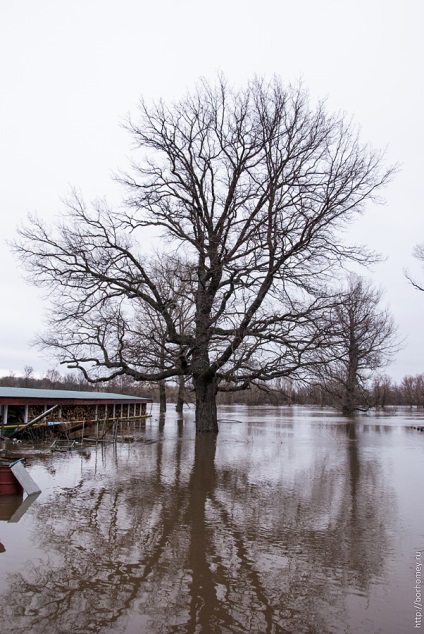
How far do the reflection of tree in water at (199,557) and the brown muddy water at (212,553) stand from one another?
0.8 inches

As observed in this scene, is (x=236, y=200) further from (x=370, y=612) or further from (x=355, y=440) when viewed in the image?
(x=370, y=612)

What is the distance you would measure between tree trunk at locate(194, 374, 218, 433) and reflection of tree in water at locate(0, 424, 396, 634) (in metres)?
12.2

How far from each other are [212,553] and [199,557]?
26cm

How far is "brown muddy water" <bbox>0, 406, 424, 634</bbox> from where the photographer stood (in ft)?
16.5

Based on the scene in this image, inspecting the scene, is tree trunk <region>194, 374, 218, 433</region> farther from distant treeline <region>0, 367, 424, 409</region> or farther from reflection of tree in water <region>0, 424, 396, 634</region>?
reflection of tree in water <region>0, 424, 396, 634</region>

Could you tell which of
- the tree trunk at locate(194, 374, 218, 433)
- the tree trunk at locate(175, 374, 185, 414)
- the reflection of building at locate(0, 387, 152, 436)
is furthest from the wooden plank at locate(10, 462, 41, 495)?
the tree trunk at locate(175, 374, 185, 414)

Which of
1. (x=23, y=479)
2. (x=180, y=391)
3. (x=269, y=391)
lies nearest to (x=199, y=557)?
(x=23, y=479)

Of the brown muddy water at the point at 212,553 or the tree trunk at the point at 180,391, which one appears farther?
the tree trunk at the point at 180,391

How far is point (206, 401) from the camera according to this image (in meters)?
24.7

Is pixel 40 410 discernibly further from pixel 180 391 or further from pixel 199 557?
pixel 199 557

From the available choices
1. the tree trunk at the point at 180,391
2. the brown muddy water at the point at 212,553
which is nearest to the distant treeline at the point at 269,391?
the tree trunk at the point at 180,391

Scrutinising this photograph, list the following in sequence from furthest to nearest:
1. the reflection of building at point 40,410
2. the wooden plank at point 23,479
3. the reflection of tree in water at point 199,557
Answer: the reflection of building at point 40,410 → the wooden plank at point 23,479 → the reflection of tree in water at point 199,557

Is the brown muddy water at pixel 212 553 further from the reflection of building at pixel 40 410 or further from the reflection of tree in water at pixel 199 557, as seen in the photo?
the reflection of building at pixel 40 410

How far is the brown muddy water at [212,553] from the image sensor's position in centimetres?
502
